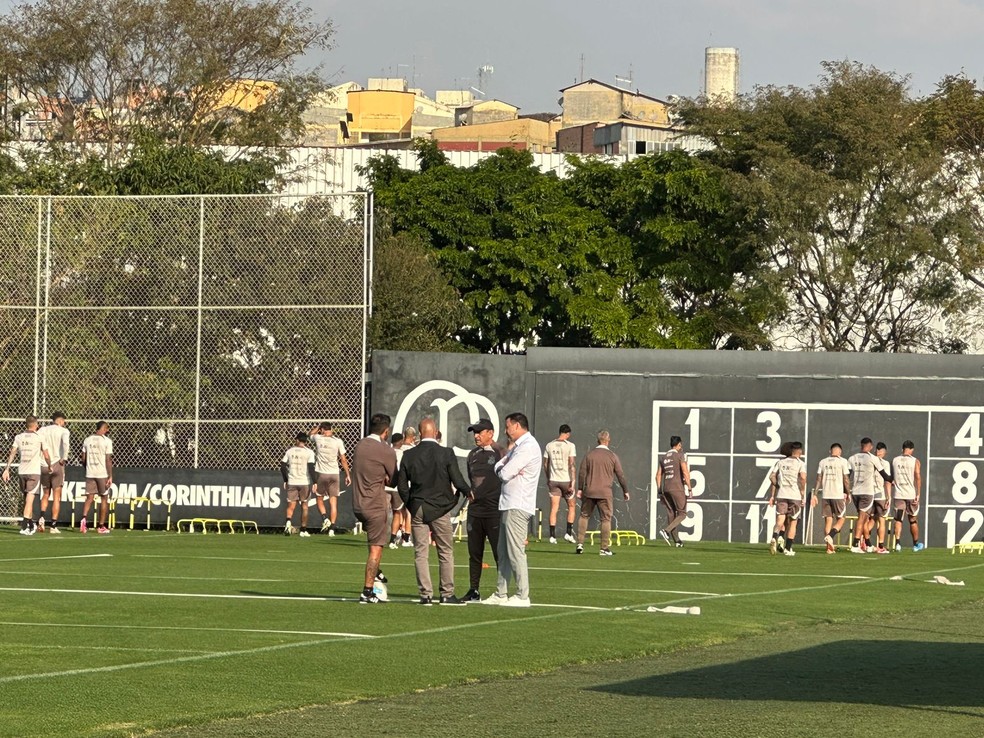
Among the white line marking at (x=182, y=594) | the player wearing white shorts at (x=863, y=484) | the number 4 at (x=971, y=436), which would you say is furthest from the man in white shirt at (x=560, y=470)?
→ the white line marking at (x=182, y=594)

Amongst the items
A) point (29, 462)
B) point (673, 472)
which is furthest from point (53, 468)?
point (673, 472)

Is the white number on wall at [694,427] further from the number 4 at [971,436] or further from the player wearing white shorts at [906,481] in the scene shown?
the number 4 at [971,436]

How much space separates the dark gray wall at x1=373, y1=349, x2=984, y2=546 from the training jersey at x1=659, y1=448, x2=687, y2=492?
1.96 metres

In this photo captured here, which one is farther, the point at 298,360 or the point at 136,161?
the point at 136,161

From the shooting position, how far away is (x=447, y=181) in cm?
4925

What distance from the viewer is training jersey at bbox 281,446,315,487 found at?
2952 centimetres

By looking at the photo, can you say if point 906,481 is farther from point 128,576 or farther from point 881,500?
point 128,576

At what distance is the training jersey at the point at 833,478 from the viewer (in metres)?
27.4

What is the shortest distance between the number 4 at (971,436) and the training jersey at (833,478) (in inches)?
182

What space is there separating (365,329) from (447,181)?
1883 cm

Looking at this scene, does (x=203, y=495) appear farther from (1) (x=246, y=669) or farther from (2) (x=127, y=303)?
(1) (x=246, y=669)

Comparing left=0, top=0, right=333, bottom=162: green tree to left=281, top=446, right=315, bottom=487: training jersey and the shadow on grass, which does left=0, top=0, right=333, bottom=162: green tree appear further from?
the shadow on grass

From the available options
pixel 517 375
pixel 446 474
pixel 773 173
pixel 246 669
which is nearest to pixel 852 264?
pixel 773 173

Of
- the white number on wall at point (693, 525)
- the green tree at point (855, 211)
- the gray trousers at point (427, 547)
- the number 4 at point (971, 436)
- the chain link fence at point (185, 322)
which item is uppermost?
the green tree at point (855, 211)
